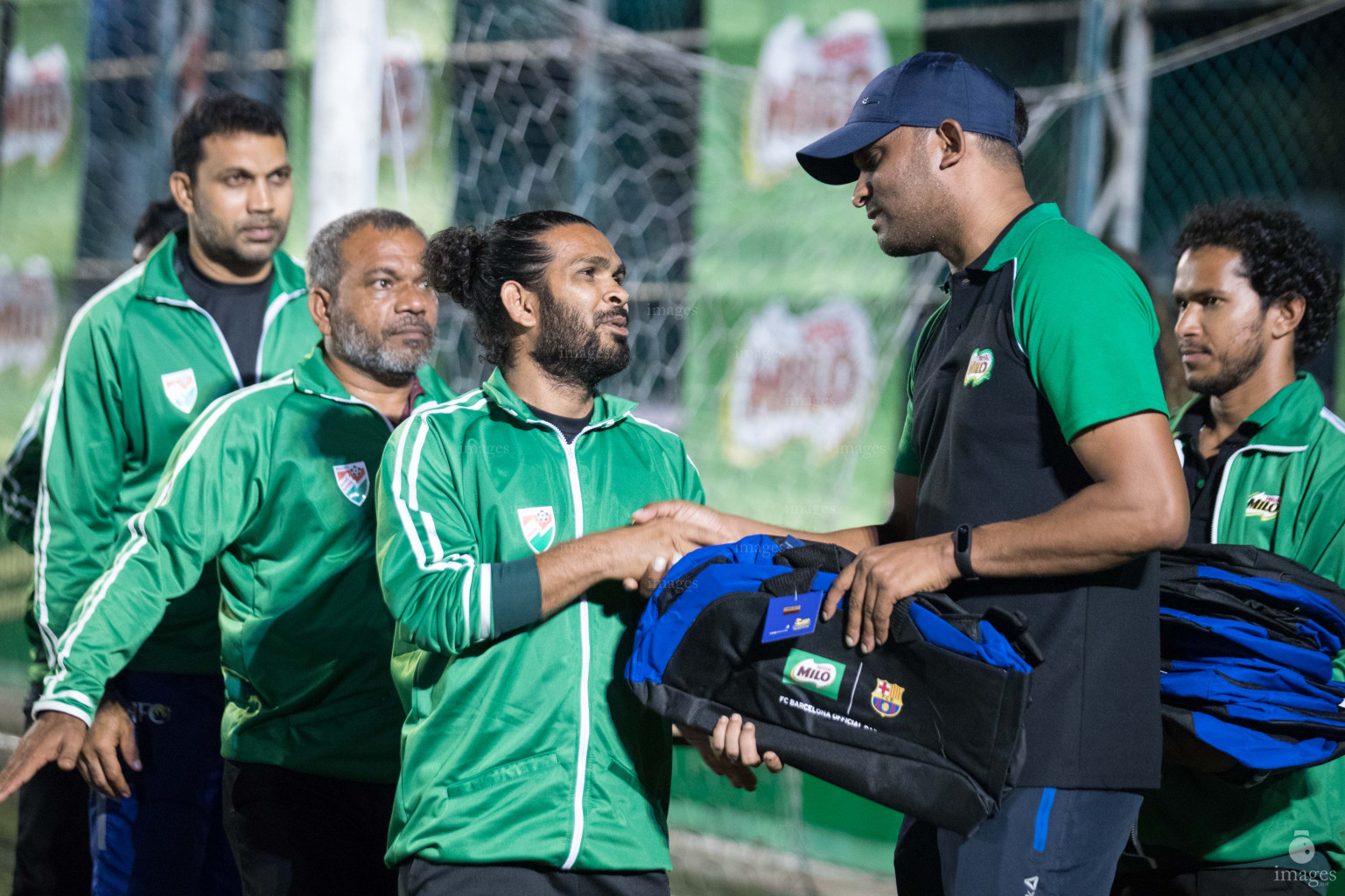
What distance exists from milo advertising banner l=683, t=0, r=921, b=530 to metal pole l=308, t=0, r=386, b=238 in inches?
97.7

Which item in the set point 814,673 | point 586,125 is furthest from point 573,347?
point 586,125

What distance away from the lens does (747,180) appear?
251 inches

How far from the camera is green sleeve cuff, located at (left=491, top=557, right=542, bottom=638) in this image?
1899mm

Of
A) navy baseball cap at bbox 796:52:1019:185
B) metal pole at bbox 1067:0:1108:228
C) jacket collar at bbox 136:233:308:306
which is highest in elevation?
metal pole at bbox 1067:0:1108:228

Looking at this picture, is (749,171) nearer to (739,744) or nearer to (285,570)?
(285,570)

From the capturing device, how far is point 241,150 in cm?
347

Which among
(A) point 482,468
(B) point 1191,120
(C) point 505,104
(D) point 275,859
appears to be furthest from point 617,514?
(C) point 505,104

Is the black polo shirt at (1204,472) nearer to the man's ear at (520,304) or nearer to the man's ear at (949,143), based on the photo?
the man's ear at (949,143)

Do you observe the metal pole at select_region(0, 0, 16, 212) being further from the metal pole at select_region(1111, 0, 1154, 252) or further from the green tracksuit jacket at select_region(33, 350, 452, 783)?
the metal pole at select_region(1111, 0, 1154, 252)

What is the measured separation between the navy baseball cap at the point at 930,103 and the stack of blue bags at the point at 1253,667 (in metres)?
0.81

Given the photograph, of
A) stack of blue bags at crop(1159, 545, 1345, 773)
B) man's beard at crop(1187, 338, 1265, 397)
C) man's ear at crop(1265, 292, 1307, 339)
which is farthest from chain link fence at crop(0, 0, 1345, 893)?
stack of blue bags at crop(1159, 545, 1345, 773)

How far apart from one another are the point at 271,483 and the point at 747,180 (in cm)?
419

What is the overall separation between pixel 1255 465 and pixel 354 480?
190cm

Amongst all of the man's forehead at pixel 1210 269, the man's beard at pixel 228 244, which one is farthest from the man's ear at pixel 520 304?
the man's forehead at pixel 1210 269
